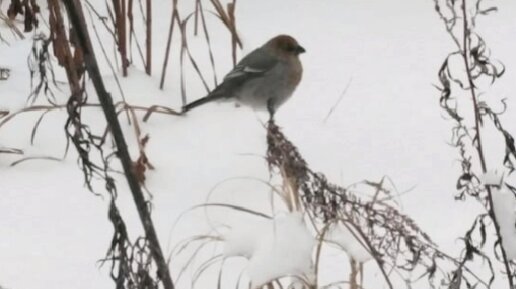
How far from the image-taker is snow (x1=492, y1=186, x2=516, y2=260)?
1912 mm

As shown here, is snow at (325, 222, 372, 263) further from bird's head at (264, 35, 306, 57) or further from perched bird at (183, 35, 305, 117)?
bird's head at (264, 35, 306, 57)

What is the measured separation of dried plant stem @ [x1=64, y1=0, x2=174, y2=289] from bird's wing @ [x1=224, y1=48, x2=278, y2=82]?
1.94 m

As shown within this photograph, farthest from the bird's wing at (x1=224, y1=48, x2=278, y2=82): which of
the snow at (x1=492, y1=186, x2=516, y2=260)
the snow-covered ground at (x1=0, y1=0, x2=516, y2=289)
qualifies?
the snow at (x1=492, y1=186, x2=516, y2=260)

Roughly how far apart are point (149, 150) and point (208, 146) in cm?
16

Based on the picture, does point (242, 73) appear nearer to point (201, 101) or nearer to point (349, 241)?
point (201, 101)

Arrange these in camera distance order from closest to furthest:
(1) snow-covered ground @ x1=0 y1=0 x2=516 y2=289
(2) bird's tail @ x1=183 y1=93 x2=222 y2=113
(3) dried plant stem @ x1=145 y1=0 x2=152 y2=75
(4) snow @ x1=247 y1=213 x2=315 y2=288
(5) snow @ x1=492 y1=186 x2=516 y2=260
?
(4) snow @ x1=247 y1=213 x2=315 y2=288
(5) snow @ x1=492 y1=186 x2=516 y2=260
(1) snow-covered ground @ x1=0 y1=0 x2=516 y2=289
(2) bird's tail @ x1=183 y1=93 x2=222 y2=113
(3) dried plant stem @ x1=145 y1=0 x2=152 y2=75

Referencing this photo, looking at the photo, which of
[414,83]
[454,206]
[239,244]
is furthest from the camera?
[414,83]

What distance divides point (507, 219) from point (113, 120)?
2.59ft

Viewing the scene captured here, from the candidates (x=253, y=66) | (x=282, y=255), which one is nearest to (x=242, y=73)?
(x=253, y=66)

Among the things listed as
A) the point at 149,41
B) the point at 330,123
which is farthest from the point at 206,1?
the point at 330,123

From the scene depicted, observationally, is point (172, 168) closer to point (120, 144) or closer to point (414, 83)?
point (414, 83)

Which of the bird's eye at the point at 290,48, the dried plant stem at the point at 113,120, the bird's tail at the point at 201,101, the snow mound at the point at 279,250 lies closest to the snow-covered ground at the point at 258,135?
the bird's tail at the point at 201,101

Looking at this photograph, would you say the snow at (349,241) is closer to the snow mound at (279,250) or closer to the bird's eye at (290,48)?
the snow mound at (279,250)

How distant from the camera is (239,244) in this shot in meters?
1.78
